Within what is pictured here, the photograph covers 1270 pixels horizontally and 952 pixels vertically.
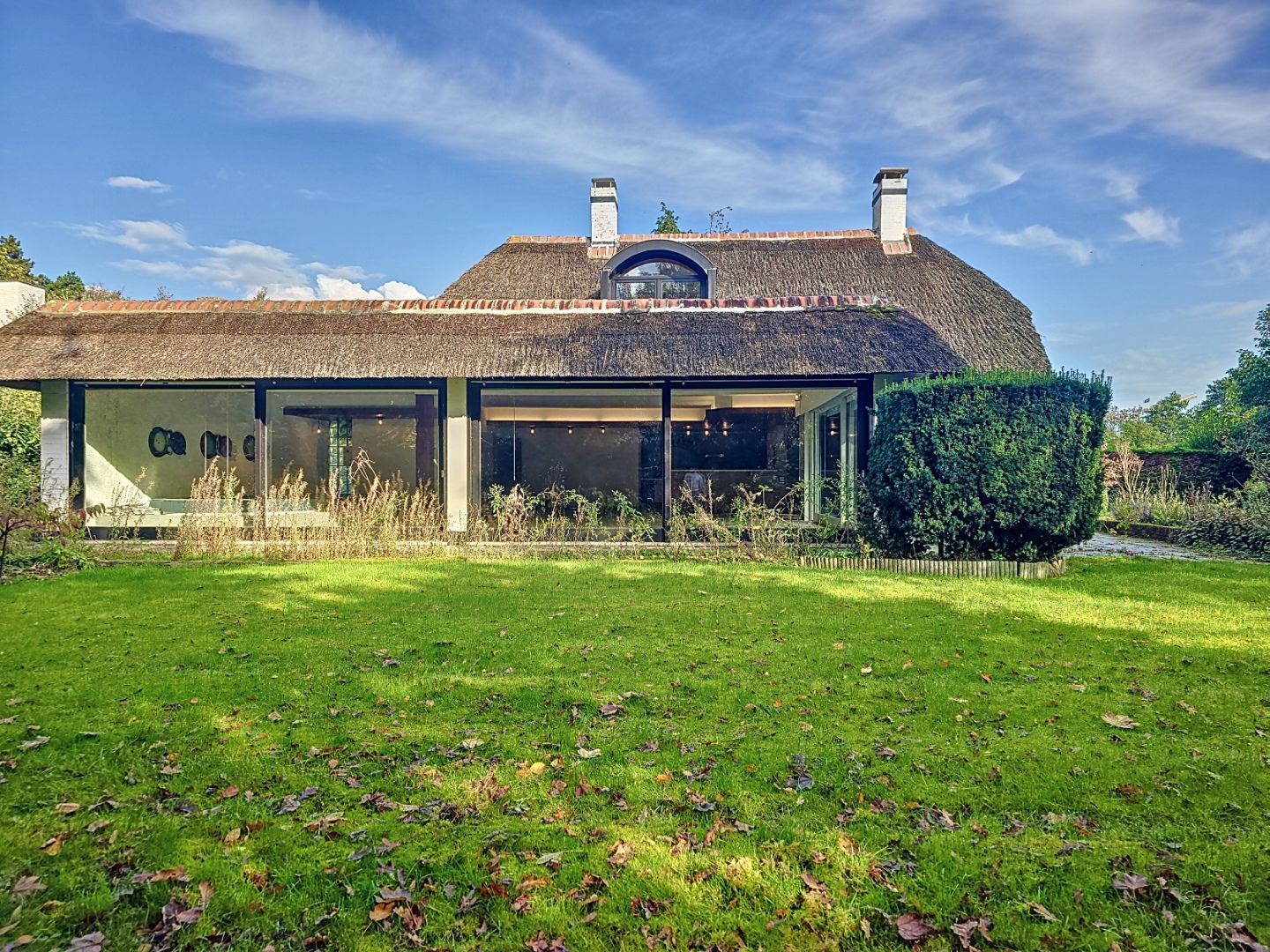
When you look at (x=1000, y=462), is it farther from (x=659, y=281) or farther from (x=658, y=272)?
(x=658, y=272)

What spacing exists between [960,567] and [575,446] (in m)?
8.01

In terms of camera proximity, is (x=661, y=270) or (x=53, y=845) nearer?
(x=53, y=845)

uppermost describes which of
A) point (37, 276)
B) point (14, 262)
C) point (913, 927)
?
point (37, 276)

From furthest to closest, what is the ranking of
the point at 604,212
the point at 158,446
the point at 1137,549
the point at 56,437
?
1. the point at 604,212
2. the point at 158,446
3. the point at 56,437
4. the point at 1137,549

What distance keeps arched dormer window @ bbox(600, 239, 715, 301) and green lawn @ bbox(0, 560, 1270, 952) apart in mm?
10546

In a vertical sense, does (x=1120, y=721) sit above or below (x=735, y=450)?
below

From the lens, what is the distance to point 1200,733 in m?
3.59

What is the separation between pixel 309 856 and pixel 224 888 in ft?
0.90

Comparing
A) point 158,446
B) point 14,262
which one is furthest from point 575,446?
point 14,262

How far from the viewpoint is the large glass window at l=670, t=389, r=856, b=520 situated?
1368 cm

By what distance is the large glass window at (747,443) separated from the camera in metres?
13.7

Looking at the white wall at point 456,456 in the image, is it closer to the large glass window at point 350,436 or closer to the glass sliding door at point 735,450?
the large glass window at point 350,436

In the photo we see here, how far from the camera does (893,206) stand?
58.9 ft

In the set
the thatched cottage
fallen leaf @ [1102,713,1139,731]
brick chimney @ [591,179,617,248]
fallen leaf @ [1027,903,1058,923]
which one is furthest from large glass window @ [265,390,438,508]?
fallen leaf @ [1027,903,1058,923]
